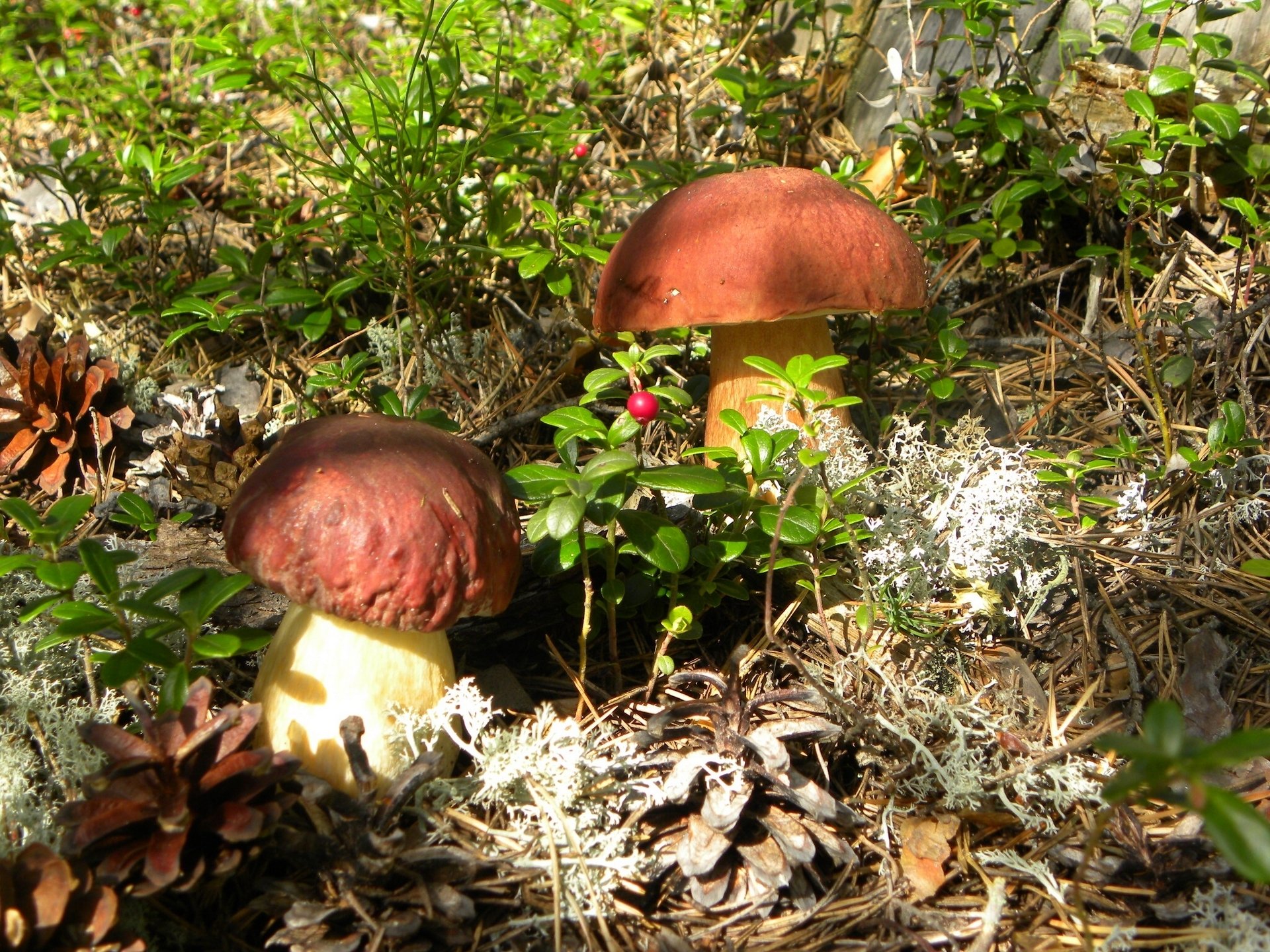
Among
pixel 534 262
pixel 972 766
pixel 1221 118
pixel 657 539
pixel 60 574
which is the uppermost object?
pixel 1221 118

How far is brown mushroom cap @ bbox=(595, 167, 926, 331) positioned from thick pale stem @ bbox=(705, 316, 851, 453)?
0.26m

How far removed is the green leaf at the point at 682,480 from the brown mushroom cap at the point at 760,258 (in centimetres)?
52

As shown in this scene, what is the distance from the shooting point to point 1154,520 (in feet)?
8.04

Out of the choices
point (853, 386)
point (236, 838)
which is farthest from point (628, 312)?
point (236, 838)

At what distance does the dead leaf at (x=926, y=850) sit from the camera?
1747 mm

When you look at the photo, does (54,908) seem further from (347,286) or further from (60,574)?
(347,286)

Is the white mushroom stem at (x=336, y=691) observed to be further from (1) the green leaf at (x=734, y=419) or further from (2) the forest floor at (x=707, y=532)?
(1) the green leaf at (x=734, y=419)

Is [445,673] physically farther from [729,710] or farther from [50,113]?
[50,113]

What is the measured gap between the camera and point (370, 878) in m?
1.61

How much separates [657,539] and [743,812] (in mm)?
568

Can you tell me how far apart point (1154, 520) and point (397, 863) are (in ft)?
6.80

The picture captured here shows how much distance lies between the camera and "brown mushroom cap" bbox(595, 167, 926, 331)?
2.22 m

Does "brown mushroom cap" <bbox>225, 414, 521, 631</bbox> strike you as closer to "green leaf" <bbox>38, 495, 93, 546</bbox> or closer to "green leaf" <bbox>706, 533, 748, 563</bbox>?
"green leaf" <bbox>38, 495, 93, 546</bbox>

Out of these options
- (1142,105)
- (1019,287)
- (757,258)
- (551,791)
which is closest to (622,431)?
(757,258)
